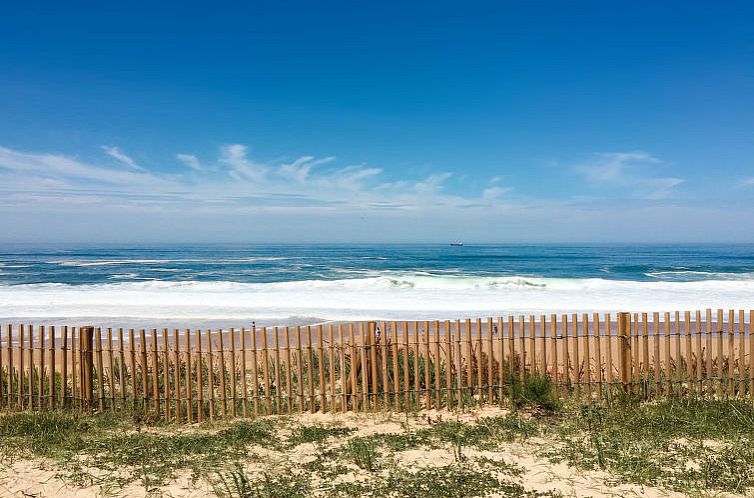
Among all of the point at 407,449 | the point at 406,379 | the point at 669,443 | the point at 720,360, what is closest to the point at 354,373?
the point at 406,379

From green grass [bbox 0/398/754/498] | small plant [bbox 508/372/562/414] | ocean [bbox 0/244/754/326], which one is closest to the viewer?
green grass [bbox 0/398/754/498]

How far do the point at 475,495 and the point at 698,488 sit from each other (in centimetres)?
192

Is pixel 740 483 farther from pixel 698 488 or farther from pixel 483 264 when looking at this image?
pixel 483 264

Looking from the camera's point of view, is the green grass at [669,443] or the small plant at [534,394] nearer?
the green grass at [669,443]

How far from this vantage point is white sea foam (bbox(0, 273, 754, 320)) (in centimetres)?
1898

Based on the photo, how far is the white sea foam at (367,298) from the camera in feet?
62.3

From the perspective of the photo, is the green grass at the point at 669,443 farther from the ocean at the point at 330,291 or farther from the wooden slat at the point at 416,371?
the ocean at the point at 330,291

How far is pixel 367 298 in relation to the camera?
2438cm

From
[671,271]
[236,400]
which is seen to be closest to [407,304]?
[236,400]

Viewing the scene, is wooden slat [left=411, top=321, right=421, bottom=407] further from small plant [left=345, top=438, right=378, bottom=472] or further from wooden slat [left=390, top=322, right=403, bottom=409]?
small plant [left=345, top=438, right=378, bottom=472]

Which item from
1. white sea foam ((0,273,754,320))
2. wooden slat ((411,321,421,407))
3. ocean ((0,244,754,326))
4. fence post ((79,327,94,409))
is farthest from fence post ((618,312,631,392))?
ocean ((0,244,754,326))

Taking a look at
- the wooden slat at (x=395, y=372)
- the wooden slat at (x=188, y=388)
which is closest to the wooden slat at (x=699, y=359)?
the wooden slat at (x=395, y=372)

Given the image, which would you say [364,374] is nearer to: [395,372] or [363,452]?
[395,372]

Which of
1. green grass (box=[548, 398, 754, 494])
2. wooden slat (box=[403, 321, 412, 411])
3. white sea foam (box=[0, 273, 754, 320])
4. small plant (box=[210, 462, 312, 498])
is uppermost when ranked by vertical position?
wooden slat (box=[403, 321, 412, 411])
